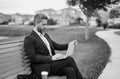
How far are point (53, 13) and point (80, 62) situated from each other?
8867 centimetres

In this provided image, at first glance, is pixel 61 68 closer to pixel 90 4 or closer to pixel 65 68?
pixel 65 68

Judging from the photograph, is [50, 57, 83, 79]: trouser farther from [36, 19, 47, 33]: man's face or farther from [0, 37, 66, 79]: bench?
[36, 19, 47, 33]: man's face

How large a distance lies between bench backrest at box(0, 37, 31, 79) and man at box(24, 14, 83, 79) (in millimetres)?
116

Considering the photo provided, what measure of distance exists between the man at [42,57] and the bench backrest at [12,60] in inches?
4.6

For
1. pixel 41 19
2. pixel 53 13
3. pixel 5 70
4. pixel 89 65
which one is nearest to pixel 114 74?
pixel 89 65

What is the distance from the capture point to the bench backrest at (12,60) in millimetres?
3314

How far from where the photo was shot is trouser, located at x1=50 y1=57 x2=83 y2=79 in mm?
3807

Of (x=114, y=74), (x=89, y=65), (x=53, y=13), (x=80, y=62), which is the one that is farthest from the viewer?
(x=53, y=13)

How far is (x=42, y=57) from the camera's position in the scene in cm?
379

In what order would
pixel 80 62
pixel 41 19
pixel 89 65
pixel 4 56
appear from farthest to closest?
pixel 80 62 → pixel 89 65 → pixel 41 19 → pixel 4 56

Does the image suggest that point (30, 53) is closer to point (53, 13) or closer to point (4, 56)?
point (4, 56)

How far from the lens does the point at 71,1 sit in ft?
53.6

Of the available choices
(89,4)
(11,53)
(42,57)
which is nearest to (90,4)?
(89,4)

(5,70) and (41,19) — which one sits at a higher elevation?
(41,19)
